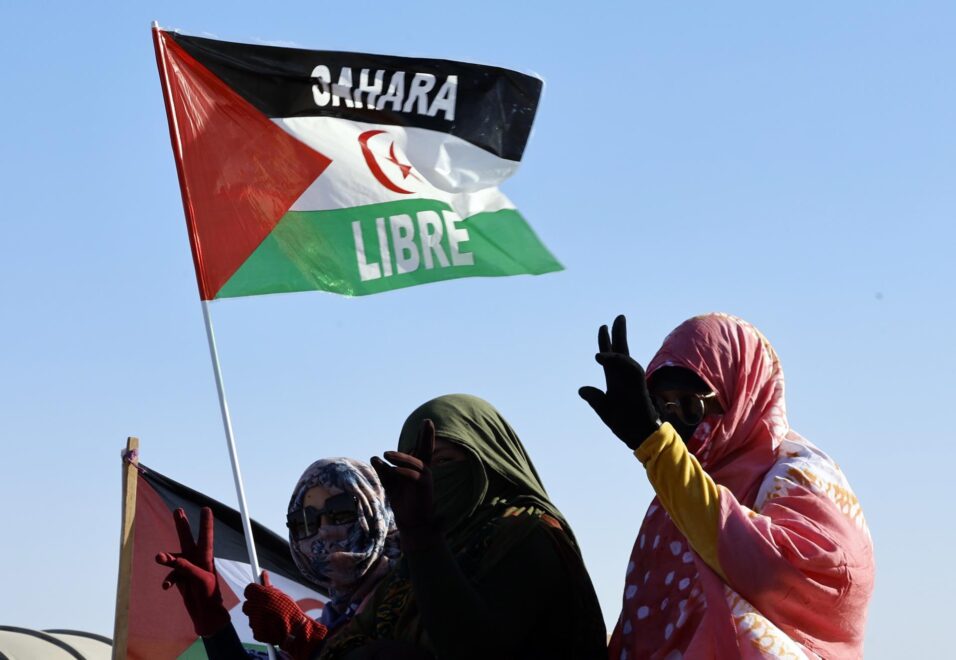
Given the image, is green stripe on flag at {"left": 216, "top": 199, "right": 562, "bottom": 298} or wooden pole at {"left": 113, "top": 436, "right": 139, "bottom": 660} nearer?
green stripe on flag at {"left": 216, "top": 199, "right": 562, "bottom": 298}

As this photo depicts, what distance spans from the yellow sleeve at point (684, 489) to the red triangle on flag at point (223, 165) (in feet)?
8.31

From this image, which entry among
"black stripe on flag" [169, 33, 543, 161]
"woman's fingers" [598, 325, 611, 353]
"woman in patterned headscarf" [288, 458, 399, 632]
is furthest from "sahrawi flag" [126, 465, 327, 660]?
"woman's fingers" [598, 325, 611, 353]

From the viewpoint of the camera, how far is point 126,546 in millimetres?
9000

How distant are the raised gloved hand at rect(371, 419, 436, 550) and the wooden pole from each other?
519 cm

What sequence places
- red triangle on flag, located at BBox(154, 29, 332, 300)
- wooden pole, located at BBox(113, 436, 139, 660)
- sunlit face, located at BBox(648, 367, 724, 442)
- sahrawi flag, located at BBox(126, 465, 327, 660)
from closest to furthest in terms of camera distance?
1. sunlit face, located at BBox(648, 367, 724, 442)
2. red triangle on flag, located at BBox(154, 29, 332, 300)
3. wooden pole, located at BBox(113, 436, 139, 660)
4. sahrawi flag, located at BBox(126, 465, 327, 660)

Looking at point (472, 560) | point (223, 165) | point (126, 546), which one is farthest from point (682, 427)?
point (126, 546)

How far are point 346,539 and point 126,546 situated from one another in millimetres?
4371

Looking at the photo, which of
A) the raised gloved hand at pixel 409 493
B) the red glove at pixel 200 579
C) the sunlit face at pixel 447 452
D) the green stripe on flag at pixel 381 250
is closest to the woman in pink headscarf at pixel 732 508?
the raised gloved hand at pixel 409 493

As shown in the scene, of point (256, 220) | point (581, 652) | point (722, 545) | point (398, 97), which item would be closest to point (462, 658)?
point (581, 652)

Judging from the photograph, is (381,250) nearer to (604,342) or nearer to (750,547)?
(604,342)

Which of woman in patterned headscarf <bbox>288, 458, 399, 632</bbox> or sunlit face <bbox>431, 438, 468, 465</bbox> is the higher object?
sunlit face <bbox>431, 438, 468, 465</bbox>

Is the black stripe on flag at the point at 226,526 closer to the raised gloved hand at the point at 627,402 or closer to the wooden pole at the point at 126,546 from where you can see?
the wooden pole at the point at 126,546

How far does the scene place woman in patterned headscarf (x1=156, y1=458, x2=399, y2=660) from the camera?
15.9 feet

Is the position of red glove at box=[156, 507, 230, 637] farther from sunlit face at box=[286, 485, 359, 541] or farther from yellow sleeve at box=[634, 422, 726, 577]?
yellow sleeve at box=[634, 422, 726, 577]
